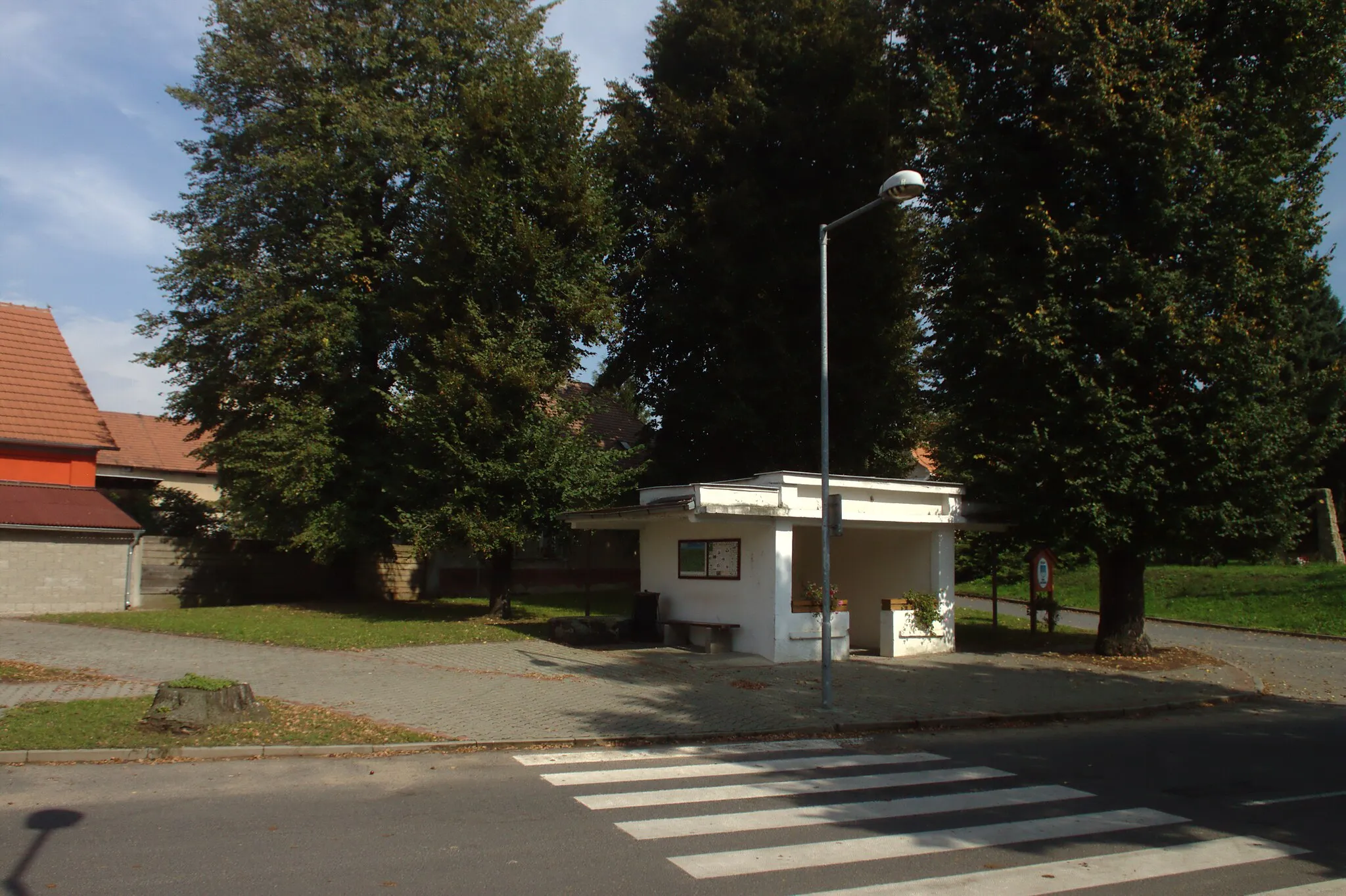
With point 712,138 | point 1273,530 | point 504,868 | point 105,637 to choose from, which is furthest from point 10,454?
point 1273,530

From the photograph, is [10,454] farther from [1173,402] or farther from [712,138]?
[1173,402]

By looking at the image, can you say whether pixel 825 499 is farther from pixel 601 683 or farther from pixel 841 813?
pixel 841 813

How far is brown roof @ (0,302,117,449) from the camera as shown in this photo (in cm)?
2788

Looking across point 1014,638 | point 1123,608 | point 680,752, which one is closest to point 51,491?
point 680,752

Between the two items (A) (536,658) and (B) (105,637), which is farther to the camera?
(B) (105,637)

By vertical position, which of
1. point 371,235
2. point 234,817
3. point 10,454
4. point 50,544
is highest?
point 371,235

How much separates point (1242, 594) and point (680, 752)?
2552cm

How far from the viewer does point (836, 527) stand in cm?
1311

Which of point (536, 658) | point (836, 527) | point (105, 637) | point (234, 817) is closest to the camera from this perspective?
point (234, 817)

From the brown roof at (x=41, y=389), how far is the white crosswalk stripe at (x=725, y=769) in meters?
25.8

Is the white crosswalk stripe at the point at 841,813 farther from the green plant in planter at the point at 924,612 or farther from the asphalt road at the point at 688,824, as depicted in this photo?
the green plant in planter at the point at 924,612

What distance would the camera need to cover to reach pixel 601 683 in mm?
14031

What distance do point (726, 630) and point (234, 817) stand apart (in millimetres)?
11621

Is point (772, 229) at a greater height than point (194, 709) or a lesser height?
greater
